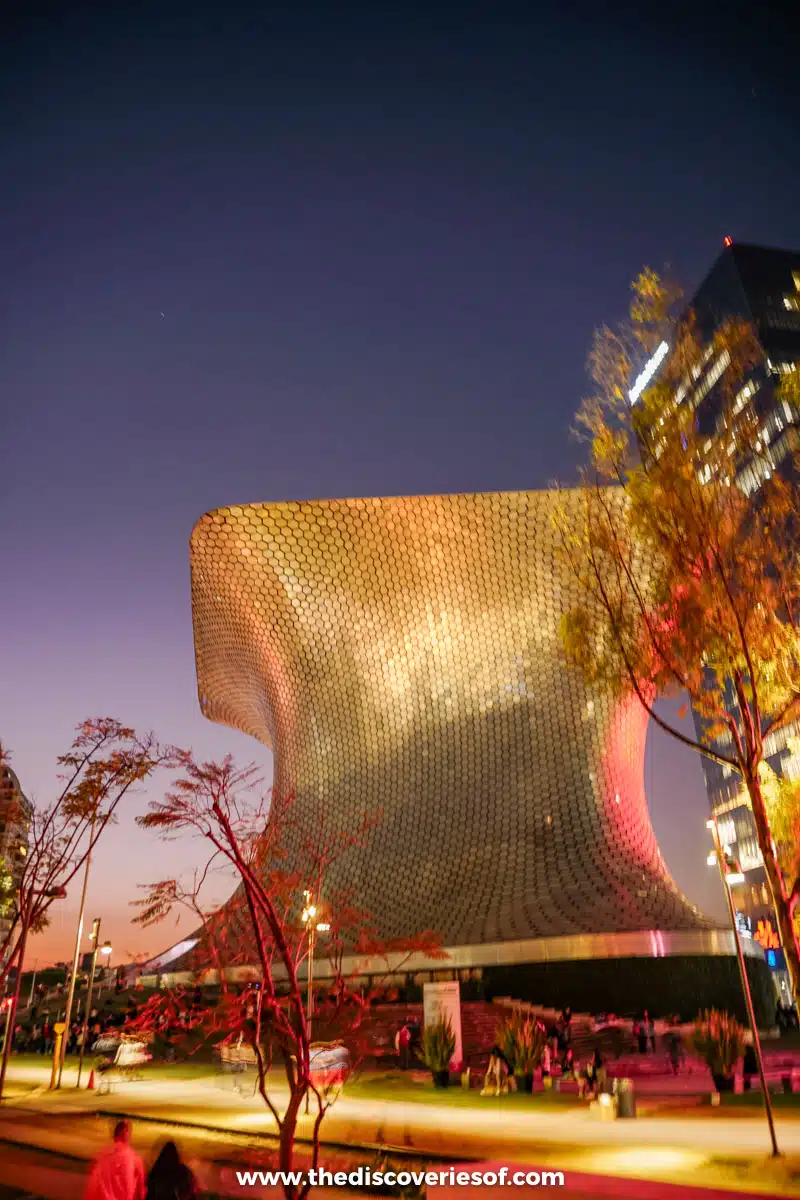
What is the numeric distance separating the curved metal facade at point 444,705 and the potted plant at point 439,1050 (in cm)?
1062

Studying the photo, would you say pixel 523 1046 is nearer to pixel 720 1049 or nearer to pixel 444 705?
pixel 720 1049

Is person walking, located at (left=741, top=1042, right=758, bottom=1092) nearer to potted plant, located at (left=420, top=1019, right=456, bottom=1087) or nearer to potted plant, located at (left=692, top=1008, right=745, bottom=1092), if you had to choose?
potted plant, located at (left=692, top=1008, right=745, bottom=1092)

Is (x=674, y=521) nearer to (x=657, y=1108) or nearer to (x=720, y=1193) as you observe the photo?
(x=720, y=1193)

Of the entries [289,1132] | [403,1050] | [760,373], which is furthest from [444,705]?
[760,373]

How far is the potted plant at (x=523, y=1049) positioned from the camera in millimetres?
13711

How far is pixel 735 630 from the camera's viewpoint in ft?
29.8

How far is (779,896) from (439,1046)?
883 centimetres

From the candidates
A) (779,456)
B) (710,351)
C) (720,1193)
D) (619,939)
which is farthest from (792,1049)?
(779,456)

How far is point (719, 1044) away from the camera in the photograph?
12.3 metres

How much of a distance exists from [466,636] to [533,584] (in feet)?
11.4

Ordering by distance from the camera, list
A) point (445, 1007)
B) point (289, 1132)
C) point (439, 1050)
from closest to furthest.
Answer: point (289, 1132) → point (439, 1050) → point (445, 1007)

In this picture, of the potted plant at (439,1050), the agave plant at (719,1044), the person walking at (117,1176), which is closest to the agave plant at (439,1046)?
the potted plant at (439,1050)

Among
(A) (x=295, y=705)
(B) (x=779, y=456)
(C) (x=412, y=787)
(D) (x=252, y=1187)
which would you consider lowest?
(D) (x=252, y=1187)

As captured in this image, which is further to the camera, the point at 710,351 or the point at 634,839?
the point at 634,839
